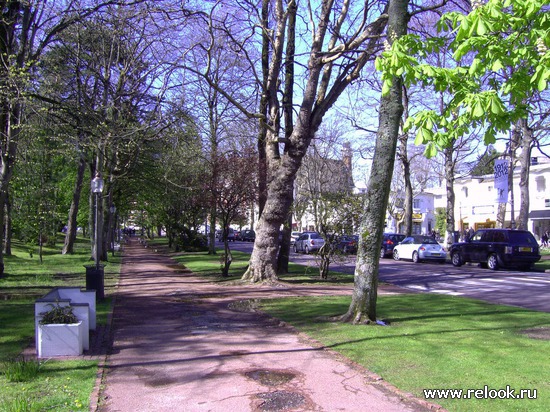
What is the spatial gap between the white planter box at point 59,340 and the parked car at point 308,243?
1201 inches

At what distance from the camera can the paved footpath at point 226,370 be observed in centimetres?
553

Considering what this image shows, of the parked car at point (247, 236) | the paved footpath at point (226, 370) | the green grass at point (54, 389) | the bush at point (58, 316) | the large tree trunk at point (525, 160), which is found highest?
the large tree trunk at point (525, 160)

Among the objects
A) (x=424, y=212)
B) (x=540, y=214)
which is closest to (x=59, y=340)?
(x=540, y=214)

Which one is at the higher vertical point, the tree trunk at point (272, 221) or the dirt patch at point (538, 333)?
the tree trunk at point (272, 221)

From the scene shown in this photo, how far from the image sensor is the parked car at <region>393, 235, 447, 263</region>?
1165 inches

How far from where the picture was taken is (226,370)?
6793 millimetres

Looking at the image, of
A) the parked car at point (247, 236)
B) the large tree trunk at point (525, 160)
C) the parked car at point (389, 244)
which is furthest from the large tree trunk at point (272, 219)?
the parked car at point (247, 236)

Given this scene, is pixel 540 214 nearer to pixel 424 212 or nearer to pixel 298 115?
pixel 424 212

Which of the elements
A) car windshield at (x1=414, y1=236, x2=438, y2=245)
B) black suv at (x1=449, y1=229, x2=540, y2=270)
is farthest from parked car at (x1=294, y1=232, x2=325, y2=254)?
black suv at (x1=449, y1=229, x2=540, y2=270)

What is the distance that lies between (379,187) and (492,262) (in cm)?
1739

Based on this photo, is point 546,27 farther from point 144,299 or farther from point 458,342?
point 144,299

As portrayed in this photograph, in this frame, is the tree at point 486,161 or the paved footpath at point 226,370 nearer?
the paved footpath at point 226,370

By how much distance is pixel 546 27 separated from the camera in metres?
6.17

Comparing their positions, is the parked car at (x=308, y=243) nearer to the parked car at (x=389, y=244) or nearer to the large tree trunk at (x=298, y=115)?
the parked car at (x=389, y=244)
